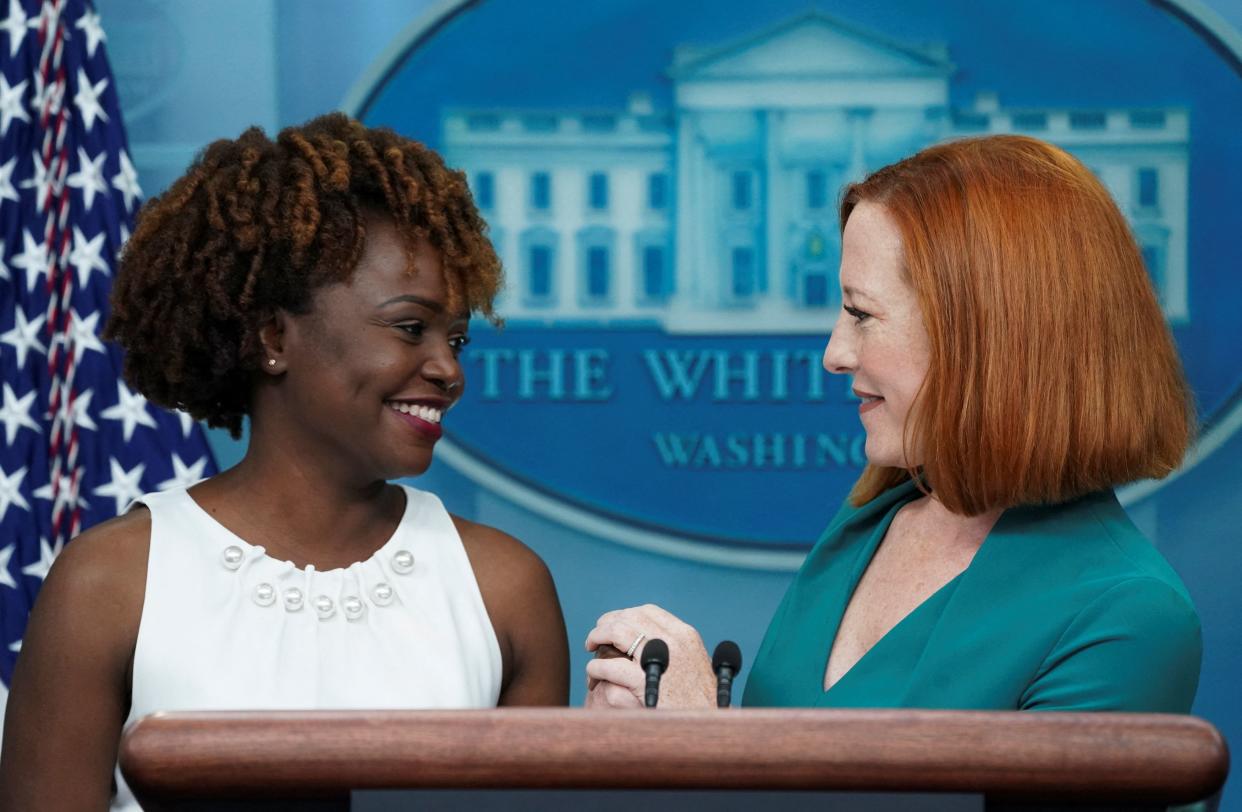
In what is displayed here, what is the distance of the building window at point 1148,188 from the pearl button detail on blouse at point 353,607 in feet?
6.95

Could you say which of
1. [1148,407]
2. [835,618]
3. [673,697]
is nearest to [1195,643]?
[1148,407]

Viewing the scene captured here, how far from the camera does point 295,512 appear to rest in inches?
61.2

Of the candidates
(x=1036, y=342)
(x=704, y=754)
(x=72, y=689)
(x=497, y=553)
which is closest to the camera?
(x=704, y=754)

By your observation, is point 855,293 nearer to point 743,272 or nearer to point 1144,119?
point 743,272

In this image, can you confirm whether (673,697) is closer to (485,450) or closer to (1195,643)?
(1195,643)

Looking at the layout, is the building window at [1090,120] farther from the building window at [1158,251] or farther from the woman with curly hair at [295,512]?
the woman with curly hair at [295,512]

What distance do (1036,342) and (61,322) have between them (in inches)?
80.4

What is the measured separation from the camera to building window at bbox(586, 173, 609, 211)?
121 inches

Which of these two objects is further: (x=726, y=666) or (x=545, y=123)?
(x=545, y=123)

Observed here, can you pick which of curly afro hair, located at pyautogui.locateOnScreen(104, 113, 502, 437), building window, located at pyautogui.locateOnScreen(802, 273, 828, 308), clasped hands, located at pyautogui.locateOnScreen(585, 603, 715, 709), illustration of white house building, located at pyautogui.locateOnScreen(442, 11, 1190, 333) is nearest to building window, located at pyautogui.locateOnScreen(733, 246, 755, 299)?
illustration of white house building, located at pyautogui.locateOnScreen(442, 11, 1190, 333)

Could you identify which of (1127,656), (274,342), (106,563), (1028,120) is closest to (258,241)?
(274,342)

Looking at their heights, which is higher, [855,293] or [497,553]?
[855,293]

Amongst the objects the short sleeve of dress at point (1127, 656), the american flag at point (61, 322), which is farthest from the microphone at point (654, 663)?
the american flag at point (61, 322)

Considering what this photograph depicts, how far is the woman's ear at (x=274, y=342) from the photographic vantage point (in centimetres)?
155
